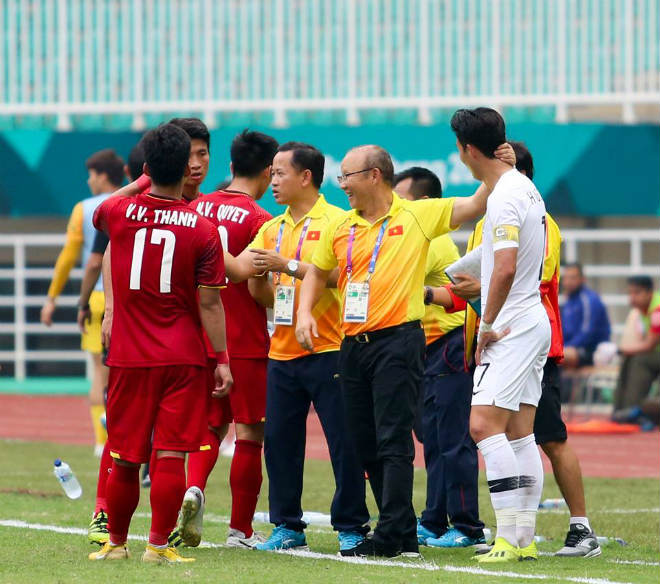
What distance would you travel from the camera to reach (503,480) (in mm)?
7406

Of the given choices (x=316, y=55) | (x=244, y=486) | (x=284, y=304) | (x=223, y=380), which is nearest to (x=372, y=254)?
(x=284, y=304)

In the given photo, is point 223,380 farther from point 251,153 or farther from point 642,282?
point 642,282

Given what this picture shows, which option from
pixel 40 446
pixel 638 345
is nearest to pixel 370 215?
pixel 40 446

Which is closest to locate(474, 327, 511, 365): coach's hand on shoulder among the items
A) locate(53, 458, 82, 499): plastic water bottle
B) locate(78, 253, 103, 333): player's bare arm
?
locate(53, 458, 82, 499): plastic water bottle

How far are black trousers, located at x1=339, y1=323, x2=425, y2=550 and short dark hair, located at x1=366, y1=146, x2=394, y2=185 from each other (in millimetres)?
796

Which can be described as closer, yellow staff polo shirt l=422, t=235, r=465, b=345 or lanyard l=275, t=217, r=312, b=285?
lanyard l=275, t=217, r=312, b=285

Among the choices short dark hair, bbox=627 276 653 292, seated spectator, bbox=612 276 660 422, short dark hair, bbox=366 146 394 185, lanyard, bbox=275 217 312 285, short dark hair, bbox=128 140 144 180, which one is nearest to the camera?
short dark hair, bbox=366 146 394 185

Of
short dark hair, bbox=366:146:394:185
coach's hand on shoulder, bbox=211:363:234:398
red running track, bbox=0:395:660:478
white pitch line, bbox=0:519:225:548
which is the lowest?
red running track, bbox=0:395:660:478

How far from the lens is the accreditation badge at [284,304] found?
812 cm

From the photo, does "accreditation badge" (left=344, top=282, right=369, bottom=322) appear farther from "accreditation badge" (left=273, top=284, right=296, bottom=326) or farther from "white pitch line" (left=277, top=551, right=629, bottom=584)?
"white pitch line" (left=277, top=551, right=629, bottom=584)

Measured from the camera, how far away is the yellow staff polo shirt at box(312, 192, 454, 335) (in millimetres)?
7594

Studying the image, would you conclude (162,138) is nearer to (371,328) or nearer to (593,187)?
(371,328)

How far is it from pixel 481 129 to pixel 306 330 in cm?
133

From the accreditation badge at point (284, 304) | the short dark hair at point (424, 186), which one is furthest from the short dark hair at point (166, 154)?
the short dark hair at point (424, 186)
